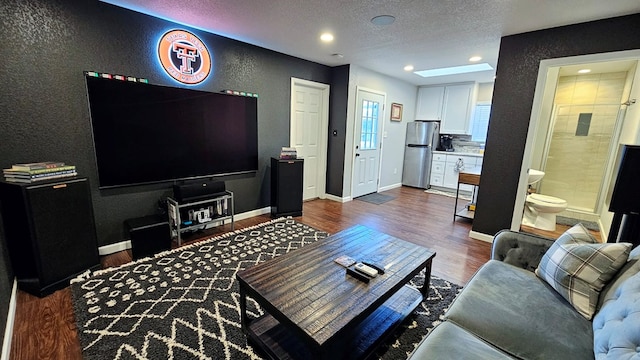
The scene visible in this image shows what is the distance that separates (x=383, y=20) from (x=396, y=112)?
340 centimetres

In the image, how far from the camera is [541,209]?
3488 millimetres

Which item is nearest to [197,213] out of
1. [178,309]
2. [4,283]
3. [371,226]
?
[178,309]

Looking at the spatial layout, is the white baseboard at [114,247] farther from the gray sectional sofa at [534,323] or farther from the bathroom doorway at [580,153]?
the bathroom doorway at [580,153]

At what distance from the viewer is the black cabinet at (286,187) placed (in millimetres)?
3762

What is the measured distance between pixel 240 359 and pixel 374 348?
769 millimetres

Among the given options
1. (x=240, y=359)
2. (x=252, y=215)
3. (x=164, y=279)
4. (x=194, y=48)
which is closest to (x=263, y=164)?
(x=252, y=215)

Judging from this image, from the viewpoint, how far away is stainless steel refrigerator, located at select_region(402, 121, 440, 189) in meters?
6.05

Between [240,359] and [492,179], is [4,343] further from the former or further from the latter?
[492,179]

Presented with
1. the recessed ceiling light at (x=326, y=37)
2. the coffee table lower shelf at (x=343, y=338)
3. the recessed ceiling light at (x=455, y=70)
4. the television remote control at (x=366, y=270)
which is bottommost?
the coffee table lower shelf at (x=343, y=338)

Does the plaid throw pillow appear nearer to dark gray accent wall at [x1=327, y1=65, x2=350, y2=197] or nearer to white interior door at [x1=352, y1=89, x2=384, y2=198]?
dark gray accent wall at [x1=327, y1=65, x2=350, y2=197]

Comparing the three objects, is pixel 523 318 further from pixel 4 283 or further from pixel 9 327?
pixel 4 283

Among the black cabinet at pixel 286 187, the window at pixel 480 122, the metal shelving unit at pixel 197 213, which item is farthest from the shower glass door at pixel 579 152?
the metal shelving unit at pixel 197 213

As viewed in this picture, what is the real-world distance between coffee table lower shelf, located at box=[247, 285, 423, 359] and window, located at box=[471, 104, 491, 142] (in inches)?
204

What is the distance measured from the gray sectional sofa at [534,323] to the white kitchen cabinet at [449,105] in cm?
485
